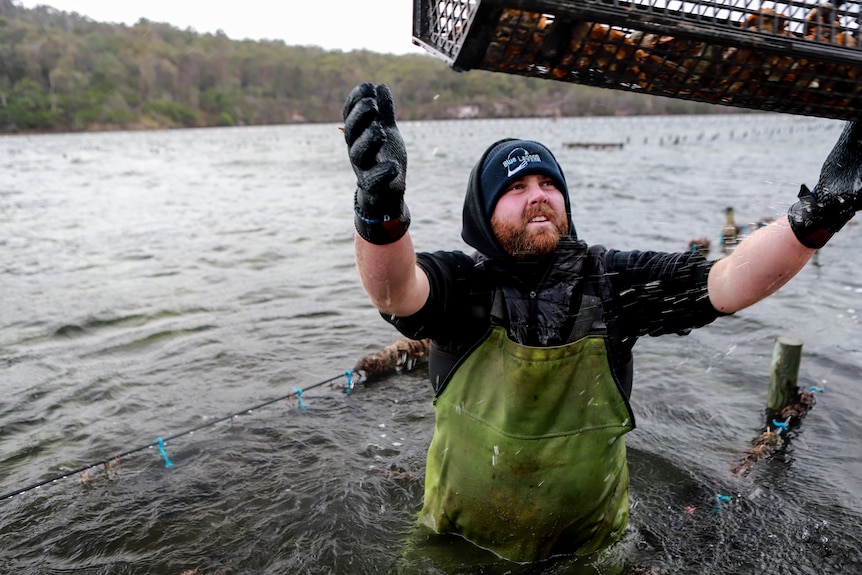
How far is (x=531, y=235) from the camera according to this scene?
9.76ft

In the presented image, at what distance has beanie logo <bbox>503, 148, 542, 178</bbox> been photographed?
304cm

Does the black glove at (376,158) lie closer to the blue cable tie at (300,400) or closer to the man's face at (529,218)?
the man's face at (529,218)

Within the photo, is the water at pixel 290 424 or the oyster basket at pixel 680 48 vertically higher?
the oyster basket at pixel 680 48

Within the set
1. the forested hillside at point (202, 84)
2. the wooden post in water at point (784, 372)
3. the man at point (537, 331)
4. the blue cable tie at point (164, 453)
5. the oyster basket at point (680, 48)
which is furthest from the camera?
the forested hillside at point (202, 84)

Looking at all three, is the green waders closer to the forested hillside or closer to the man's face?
the man's face

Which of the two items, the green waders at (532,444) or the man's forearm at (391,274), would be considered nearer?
the man's forearm at (391,274)

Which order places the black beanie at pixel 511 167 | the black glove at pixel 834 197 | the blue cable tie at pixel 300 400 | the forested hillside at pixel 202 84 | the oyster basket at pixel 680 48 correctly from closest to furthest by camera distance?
the oyster basket at pixel 680 48 < the black glove at pixel 834 197 < the black beanie at pixel 511 167 < the blue cable tie at pixel 300 400 < the forested hillside at pixel 202 84

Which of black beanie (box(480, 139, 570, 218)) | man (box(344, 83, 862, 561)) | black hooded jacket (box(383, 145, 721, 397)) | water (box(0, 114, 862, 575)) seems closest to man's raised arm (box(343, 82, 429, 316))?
man (box(344, 83, 862, 561))

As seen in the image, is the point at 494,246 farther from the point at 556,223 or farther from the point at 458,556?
the point at 458,556

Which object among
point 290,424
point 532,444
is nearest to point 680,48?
point 532,444

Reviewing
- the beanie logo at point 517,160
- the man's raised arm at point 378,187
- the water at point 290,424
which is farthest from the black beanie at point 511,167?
the water at point 290,424

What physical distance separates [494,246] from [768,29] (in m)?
1.46

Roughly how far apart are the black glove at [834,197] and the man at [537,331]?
1.01ft

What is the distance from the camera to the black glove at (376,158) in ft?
7.25
